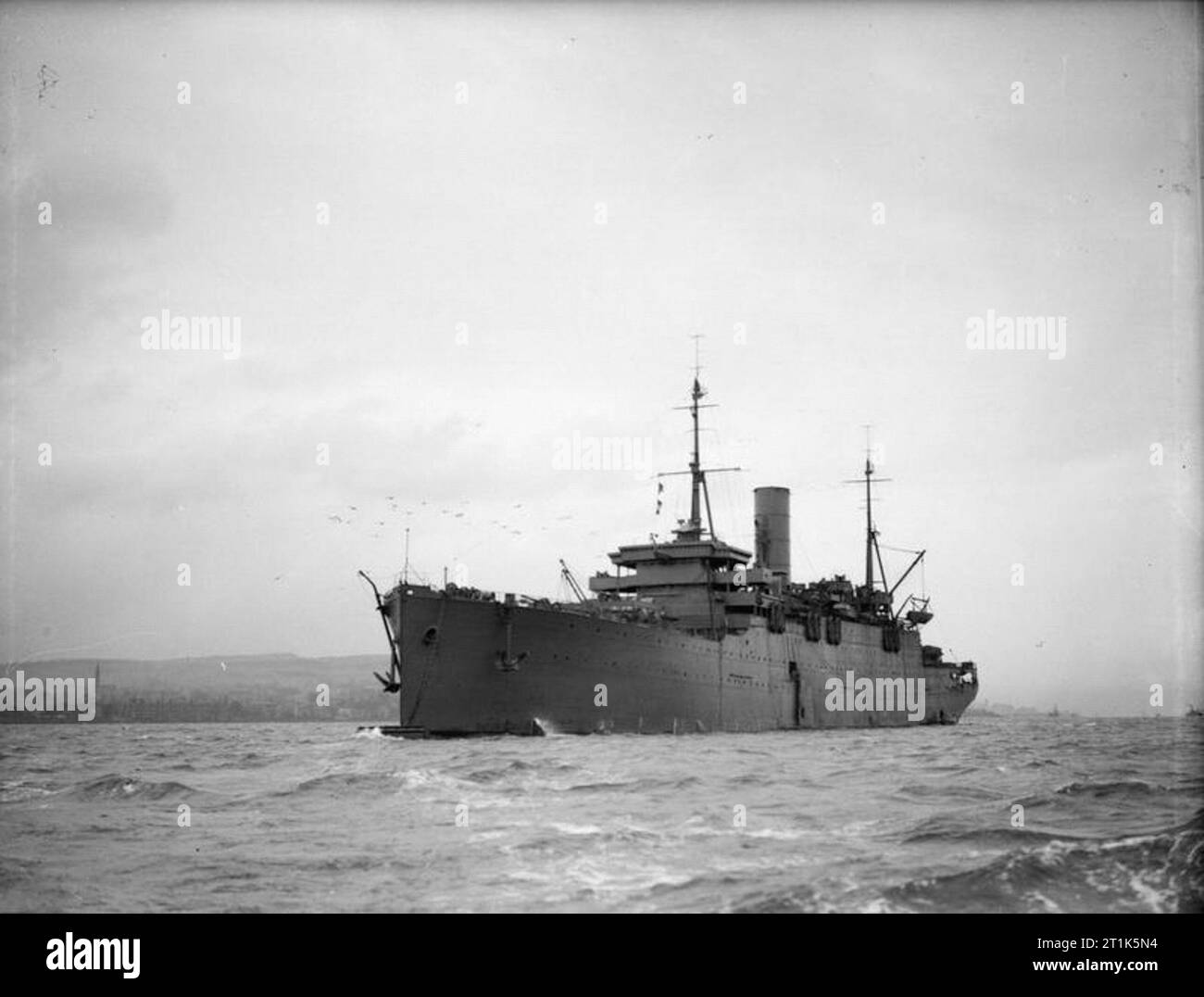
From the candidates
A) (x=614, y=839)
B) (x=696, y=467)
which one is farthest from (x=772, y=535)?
(x=614, y=839)

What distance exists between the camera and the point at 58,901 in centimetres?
1196

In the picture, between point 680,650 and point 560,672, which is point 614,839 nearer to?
point 560,672

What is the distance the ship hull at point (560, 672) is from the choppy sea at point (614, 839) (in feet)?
18.5

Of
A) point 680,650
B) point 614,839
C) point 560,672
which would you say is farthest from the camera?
point 680,650

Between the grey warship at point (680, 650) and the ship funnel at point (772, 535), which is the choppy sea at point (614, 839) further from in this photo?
the ship funnel at point (772, 535)

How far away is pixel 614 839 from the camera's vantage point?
1419 centimetres

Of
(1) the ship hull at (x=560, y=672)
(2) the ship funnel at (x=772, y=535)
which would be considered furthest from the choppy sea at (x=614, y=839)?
(2) the ship funnel at (x=772, y=535)

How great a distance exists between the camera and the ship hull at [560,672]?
3225cm

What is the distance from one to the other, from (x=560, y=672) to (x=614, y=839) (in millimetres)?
20017
